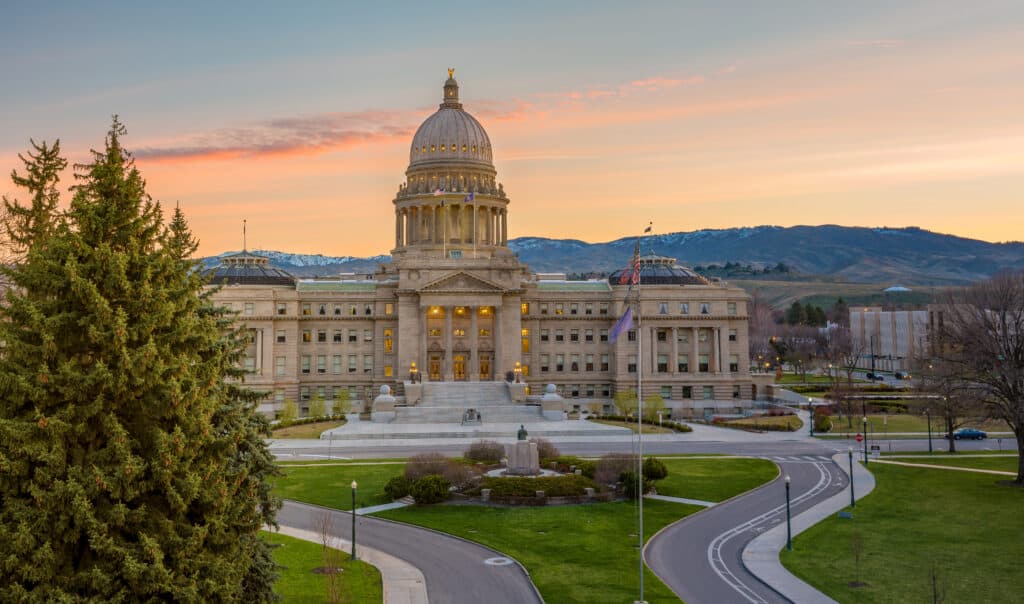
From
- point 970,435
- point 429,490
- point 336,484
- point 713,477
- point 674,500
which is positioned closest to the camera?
point 429,490

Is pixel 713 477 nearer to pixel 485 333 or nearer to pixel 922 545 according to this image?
pixel 922 545

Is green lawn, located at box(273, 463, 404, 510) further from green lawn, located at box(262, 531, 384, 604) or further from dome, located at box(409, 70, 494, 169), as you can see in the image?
dome, located at box(409, 70, 494, 169)

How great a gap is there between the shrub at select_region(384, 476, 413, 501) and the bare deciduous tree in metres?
33.7

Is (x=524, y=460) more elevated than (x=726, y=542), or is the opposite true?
(x=524, y=460)

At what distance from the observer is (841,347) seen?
143 metres

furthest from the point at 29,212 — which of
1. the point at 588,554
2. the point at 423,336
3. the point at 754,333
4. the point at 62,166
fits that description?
the point at 754,333

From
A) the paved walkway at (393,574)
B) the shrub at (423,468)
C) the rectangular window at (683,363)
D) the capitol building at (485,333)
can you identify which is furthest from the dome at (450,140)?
the paved walkway at (393,574)

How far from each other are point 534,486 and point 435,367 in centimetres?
5615

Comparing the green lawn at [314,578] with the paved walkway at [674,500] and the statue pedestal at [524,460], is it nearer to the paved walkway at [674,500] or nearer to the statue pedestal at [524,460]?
the statue pedestal at [524,460]

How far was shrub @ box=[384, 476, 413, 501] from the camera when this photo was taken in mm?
45344

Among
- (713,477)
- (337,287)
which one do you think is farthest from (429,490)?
(337,287)

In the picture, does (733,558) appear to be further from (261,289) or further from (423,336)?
(261,289)

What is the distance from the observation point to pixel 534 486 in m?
44.7

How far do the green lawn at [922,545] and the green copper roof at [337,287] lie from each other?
6826 cm
